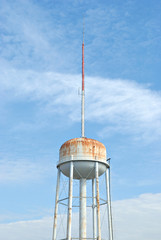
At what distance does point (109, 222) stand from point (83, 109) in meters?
13.1

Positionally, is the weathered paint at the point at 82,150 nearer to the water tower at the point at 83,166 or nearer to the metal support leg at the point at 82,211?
the water tower at the point at 83,166

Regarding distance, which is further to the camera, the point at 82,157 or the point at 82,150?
the point at 82,150

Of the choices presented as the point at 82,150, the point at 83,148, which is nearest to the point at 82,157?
the point at 82,150

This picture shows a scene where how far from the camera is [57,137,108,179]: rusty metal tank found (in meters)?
32.7

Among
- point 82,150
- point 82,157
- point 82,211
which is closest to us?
point 82,157

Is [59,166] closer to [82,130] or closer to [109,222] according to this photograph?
[82,130]

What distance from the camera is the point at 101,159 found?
3356 cm

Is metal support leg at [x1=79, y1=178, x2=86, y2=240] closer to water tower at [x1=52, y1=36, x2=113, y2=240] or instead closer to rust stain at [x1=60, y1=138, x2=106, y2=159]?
water tower at [x1=52, y1=36, x2=113, y2=240]

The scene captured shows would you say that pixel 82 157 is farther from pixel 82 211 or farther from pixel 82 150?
pixel 82 211

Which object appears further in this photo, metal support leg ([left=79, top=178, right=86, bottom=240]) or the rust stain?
the rust stain

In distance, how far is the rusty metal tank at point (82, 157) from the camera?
32.7 meters

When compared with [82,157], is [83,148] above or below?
above

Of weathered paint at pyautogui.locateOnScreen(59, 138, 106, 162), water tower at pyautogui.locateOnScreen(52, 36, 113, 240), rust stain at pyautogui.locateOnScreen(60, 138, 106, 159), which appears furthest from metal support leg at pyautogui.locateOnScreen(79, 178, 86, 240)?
rust stain at pyautogui.locateOnScreen(60, 138, 106, 159)

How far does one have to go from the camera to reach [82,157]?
1284 inches
